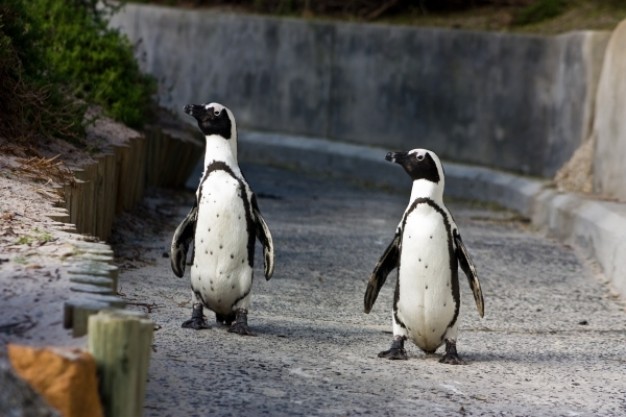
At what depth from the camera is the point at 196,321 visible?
20.5ft

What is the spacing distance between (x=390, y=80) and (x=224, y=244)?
31.5 ft

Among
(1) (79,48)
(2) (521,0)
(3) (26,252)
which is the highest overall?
(2) (521,0)

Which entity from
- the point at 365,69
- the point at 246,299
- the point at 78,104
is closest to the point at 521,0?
the point at 365,69

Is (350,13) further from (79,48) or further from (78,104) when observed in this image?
(78,104)

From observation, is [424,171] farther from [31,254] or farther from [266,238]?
[31,254]

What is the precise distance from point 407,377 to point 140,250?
344cm

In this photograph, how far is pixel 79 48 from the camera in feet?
34.8

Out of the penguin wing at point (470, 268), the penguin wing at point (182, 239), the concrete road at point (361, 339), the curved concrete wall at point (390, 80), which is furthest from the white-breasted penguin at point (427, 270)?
the curved concrete wall at point (390, 80)

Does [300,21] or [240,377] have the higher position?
[300,21]

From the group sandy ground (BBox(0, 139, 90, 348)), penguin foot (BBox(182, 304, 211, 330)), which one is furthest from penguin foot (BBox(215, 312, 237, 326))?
sandy ground (BBox(0, 139, 90, 348))

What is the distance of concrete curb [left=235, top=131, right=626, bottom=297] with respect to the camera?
927 cm

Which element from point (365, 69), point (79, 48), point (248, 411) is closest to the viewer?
point (248, 411)

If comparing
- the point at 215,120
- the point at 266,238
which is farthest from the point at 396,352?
the point at 215,120

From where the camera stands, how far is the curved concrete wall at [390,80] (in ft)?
44.4
